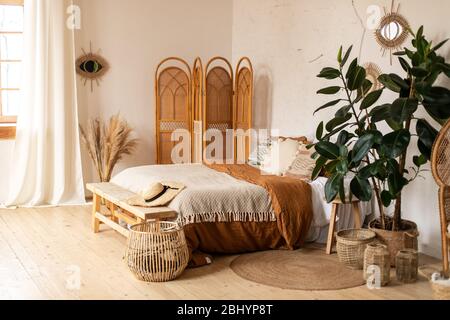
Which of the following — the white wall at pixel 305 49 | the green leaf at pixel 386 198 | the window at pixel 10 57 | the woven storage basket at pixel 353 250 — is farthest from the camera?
the window at pixel 10 57

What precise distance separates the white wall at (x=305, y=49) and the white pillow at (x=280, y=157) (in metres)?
0.43

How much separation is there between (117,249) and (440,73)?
2.66 metres

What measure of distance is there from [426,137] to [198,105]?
306 cm

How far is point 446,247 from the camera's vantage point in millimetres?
3674

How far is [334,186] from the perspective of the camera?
4234 millimetres

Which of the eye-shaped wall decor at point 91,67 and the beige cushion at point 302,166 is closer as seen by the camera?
the beige cushion at point 302,166

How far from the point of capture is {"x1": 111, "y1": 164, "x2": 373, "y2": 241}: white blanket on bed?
14.3 ft

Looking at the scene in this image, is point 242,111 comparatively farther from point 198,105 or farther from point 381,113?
point 381,113

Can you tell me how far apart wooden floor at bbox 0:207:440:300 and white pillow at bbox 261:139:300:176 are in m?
1.13

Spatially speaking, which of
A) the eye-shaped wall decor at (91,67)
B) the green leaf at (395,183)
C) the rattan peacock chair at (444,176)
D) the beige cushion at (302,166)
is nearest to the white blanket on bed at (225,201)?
the beige cushion at (302,166)

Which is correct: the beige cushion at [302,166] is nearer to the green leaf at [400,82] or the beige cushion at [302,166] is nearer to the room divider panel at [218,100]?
the green leaf at [400,82]

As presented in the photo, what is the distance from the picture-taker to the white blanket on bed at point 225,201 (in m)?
4.34

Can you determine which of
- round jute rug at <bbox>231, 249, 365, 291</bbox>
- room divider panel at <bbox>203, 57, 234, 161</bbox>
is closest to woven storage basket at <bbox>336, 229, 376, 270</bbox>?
round jute rug at <bbox>231, 249, 365, 291</bbox>

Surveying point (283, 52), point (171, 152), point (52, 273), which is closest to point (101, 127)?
point (171, 152)
